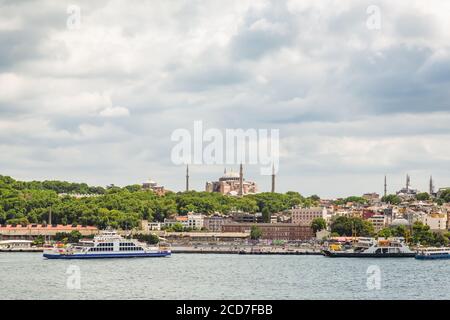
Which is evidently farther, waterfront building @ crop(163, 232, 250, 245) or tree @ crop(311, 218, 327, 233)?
tree @ crop(311, 218, 327, 233)

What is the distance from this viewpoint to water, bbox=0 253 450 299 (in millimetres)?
28641

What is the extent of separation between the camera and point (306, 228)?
95.2 meters

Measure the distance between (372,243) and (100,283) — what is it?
31333 millimetres

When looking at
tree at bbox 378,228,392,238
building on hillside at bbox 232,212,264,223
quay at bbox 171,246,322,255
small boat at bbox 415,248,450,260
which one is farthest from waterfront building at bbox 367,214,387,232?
small boat at bbox 415,248,450,260

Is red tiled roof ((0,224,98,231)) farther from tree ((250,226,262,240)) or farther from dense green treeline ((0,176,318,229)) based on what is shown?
tree ((250,226,262,240))

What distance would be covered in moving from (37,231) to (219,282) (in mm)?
55289

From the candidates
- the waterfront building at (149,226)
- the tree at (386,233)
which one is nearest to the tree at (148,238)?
the waterfront building at (149,226)

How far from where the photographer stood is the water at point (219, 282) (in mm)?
28641

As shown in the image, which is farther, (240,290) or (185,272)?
(185,272)

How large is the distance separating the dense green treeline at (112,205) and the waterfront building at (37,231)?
2411mm

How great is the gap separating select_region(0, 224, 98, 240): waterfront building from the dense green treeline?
2.41 m

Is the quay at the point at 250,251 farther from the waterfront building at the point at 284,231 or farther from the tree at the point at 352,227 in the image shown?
the waterfront building at the point at 284,231
